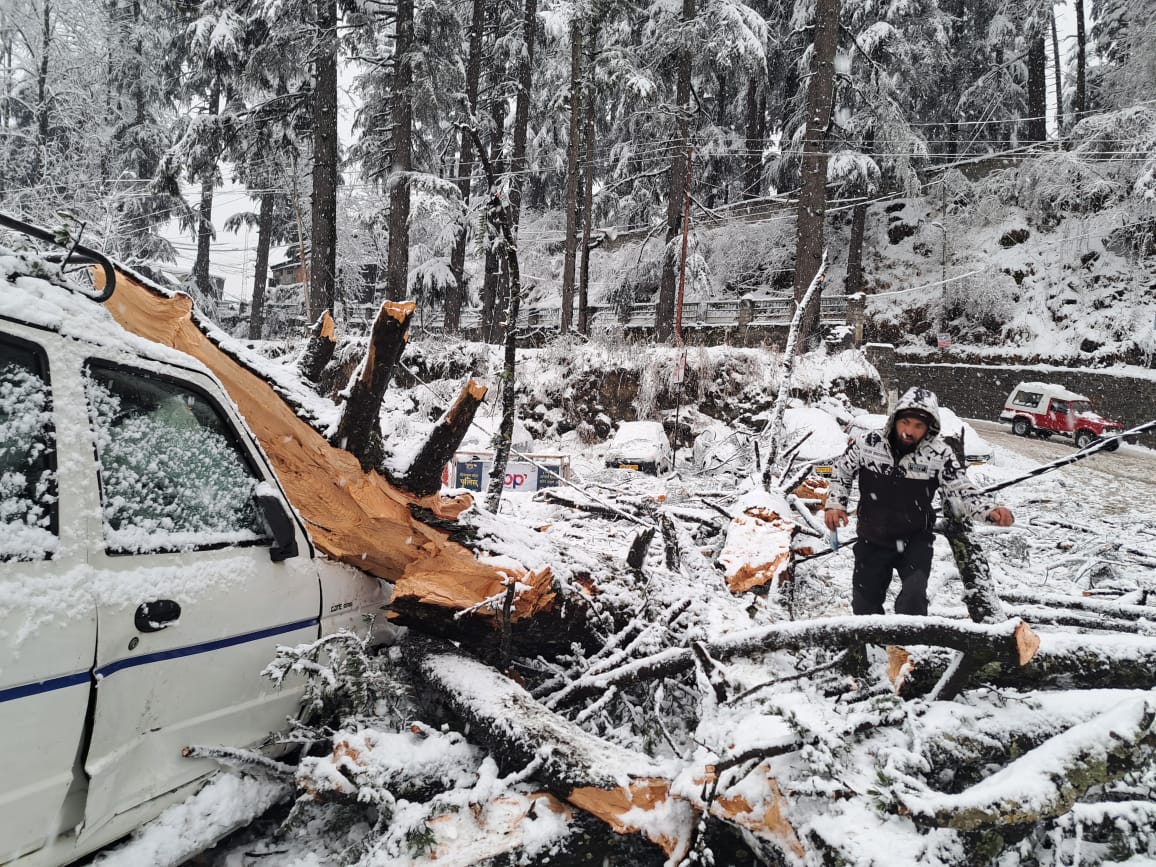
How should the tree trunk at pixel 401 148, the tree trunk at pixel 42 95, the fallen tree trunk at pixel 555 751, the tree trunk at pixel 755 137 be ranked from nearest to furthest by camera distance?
1. the fallen tree trunk at pixel 555 751
2. the tree trunk at pixel 401 148
3. the tree trunk at pixel 42 95
4. the tree trunk at pixel 755 137

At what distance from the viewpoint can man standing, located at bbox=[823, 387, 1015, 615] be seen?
3568 mm

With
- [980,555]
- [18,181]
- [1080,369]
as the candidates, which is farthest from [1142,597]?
[18,181]

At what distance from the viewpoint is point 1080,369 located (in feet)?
66.0

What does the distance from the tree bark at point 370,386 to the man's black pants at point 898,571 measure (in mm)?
3018

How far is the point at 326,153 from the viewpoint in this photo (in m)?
13.2

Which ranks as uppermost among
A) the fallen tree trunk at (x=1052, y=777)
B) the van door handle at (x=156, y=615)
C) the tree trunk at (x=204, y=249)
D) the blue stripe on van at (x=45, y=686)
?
the tree trunk at (x=204, y=249)

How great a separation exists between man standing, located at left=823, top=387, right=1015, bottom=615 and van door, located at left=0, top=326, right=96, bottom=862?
3.78 metres

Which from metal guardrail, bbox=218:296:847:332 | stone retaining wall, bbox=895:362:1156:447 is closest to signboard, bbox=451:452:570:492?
metal guardrail, bbox=218:296:847:332

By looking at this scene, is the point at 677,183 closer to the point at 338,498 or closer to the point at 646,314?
the point at 646,314

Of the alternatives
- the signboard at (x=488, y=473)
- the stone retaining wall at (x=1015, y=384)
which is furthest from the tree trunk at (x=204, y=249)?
the stone retaining wall at (x=1015, y=384)

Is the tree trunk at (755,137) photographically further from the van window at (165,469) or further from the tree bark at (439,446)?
the van window at (165,469)

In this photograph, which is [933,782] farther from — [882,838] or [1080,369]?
[1080,369]

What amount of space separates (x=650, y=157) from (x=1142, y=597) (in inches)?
816

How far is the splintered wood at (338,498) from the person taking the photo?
2766mm
